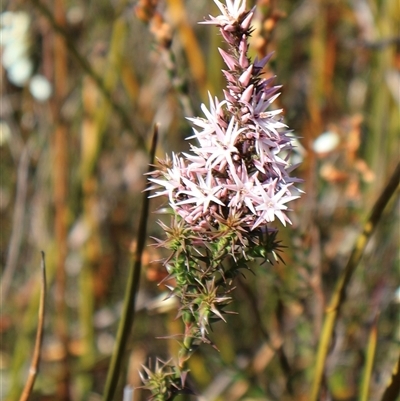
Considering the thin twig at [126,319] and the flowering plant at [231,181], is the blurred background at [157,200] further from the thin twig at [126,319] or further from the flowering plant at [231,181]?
the flowering plant at [231,181]

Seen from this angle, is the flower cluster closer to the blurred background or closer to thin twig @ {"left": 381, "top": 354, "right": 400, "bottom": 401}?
thin twig @ {"left": 381, "top": 354, "right": 400, "bottom": 401}

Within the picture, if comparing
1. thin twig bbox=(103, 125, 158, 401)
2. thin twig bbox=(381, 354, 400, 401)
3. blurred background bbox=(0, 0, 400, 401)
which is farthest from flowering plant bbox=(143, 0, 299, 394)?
blurred background bbox=(0, 0, 400, 401)

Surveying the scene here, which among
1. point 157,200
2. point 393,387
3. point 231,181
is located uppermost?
point 231,181

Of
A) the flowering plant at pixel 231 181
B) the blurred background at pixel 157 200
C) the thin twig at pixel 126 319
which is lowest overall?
the blurred background at pixel 157 200

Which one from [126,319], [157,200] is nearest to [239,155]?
[126,319]

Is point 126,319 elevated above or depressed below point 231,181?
below

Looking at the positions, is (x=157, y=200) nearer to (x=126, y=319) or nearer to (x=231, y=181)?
(x=126, y=319)

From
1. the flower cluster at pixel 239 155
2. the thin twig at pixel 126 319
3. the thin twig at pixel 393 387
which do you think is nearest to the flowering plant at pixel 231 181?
the flower cluster at pixel 239 155
